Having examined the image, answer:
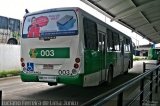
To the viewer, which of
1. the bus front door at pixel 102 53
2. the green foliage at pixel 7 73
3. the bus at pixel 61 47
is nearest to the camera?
the bus at pixel 61 47

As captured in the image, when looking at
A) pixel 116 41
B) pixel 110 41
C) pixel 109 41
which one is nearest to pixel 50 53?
pixel 109 41

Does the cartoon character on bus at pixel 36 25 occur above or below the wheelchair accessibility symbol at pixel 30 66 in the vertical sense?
above

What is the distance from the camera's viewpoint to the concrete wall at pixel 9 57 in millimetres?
18125

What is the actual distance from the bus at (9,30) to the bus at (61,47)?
13.8m

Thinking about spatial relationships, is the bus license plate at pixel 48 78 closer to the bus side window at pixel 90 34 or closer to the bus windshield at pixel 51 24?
the bus windshield at pixel 51 24

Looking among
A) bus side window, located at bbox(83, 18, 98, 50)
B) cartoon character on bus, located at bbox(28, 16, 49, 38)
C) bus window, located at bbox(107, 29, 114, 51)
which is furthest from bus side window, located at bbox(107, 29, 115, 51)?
cartoon character on bus, located at bbox(28, 16, 49, 38)

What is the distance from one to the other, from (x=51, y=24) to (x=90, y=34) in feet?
4.57

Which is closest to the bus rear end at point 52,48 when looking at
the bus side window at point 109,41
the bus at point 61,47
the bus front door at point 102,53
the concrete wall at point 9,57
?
the bus at point 61,47

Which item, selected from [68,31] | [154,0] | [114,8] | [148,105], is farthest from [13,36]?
[148,105]

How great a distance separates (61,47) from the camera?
888 cm

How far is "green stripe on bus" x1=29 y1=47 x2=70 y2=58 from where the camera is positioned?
883 cm

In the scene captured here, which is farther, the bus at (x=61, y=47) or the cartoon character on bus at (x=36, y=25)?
Answer: the cartoon character on bus at (x=36, y=25)

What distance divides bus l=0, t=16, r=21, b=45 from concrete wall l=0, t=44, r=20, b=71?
385 cm

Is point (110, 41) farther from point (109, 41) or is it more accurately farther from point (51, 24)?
point (51, 24)
